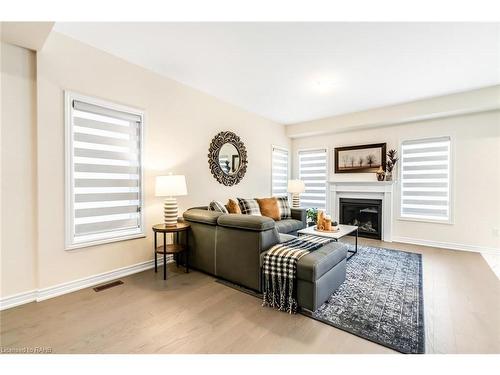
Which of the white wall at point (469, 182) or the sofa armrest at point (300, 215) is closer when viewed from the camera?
the white wall at point (469, 182)

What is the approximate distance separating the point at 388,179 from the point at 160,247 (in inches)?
173

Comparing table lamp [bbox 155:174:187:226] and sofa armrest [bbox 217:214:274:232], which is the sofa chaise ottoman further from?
table lamp [bbox 155:174:187:226]

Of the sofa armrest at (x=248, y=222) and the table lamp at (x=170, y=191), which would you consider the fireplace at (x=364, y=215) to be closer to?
the sofa armrest at (x=248, y=222)

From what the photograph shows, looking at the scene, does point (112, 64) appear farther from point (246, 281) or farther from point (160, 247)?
point (246, 281)

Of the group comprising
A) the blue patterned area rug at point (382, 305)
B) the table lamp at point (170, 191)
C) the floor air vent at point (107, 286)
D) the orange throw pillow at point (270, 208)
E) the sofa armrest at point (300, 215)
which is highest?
the table lamp at point (170, 191)

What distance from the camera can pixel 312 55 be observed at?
269cm

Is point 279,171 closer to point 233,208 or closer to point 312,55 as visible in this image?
point 233,208

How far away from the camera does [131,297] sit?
7.64ft

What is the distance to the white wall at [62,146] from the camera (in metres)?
2.22

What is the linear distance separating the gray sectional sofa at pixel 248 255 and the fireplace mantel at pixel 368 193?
9.19 ft

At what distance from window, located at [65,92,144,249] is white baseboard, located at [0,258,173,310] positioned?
39cm

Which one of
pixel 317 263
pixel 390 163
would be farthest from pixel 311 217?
pixel 317 263

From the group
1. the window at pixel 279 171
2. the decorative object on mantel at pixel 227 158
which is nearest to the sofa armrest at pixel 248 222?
the decorative object on mantel at pixel 227 158
